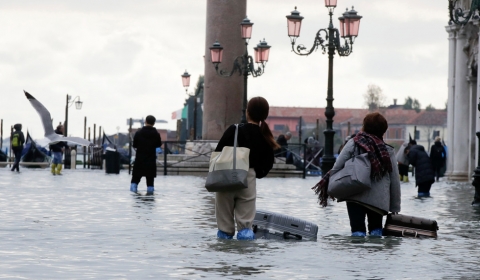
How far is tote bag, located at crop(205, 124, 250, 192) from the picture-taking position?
10.4 meters

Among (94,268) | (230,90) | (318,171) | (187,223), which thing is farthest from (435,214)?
(318,171)

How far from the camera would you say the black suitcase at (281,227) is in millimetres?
11000

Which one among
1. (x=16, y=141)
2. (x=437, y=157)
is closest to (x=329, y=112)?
(x=437, y=157)

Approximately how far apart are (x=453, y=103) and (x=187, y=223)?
75.2 feet

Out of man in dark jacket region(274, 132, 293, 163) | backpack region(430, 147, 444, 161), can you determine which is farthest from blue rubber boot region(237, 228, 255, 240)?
man in dark jacket region(274, 132, 293, 163)

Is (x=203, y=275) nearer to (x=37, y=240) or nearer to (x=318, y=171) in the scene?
(x=37, y=240)

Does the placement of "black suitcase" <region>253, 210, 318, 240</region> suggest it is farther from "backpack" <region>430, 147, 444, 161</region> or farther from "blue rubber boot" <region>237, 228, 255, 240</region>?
"backpack" <region>430, 147, 444, 161</region>

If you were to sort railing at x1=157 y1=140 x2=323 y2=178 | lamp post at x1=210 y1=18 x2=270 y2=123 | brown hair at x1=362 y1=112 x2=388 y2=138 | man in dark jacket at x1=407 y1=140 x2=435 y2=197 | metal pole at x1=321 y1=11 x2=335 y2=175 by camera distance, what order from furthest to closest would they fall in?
railing at x1=157 y1=140 x2=323 y2=178 < lamp post at x1=210 y1=18 x2=270 y2=123 < metal pole at x1=321 y1=11 x2=335 y2=175 < man in dark jacket at x1=407 y1=140 x2=435 y2=197 < brown hair at x1=362 y1=112 x2=388 y2=138

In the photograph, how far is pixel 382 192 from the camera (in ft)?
36.5

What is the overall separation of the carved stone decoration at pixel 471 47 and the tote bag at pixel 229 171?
23.0 m

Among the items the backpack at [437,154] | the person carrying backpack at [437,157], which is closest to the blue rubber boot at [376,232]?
the person carrying backpack at [437,157]

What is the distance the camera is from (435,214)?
1589 centimetres

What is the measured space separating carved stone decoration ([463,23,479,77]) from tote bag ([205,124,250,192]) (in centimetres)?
2296

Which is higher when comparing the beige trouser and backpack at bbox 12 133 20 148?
backpack at bbox 12 133 20 148
